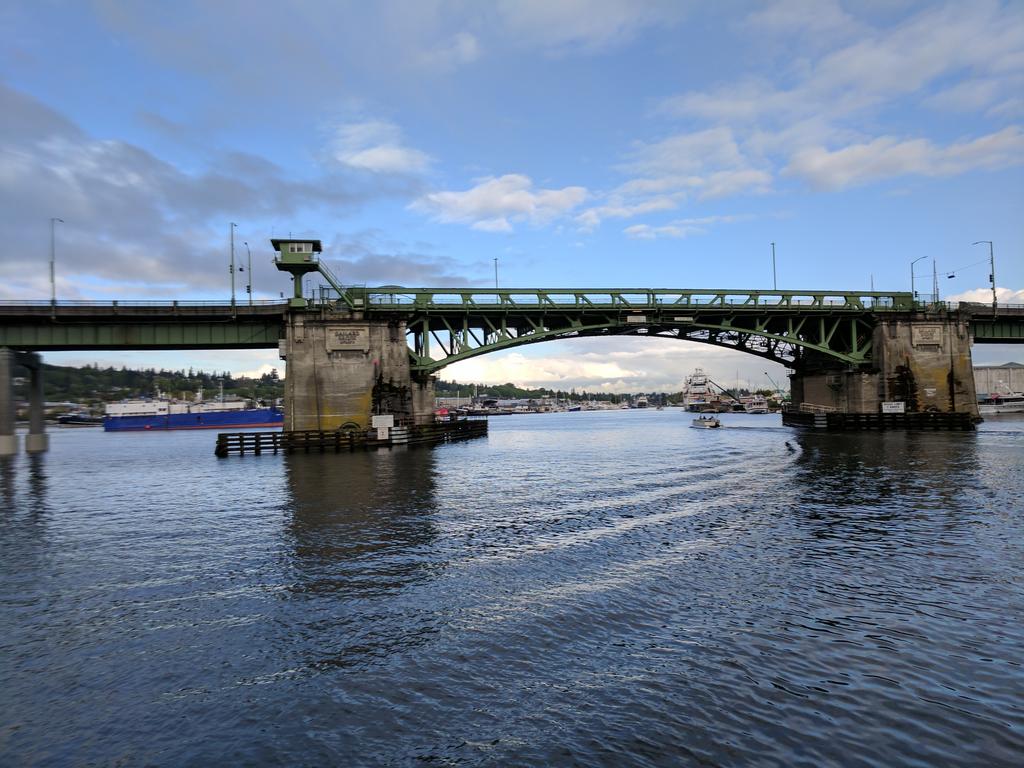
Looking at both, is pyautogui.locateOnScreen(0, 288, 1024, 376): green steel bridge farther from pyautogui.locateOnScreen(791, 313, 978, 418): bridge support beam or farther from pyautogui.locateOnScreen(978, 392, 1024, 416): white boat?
pyautogui.locateOnScreen(978, 392, 1024, 416): white boat

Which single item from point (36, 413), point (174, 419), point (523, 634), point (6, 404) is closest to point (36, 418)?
point (36, 413)

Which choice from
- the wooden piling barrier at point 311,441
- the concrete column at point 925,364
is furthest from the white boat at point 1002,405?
the wooden piling barrier at point 311,441

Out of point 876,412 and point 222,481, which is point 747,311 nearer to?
point 876,412

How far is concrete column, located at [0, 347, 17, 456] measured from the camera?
54.6 metres

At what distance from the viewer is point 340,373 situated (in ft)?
192

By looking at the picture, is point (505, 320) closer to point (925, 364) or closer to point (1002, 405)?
point (925, 364)

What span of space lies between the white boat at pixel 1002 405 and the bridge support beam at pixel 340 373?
435ft

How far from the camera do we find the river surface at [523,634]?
24.6ft

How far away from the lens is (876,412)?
71.8 meters

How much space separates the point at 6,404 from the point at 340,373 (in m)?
31.3

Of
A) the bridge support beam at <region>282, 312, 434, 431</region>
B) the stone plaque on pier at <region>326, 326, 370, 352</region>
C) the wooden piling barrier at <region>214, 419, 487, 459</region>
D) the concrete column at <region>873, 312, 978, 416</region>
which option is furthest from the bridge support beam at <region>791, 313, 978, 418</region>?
the stone plaque on pier at <region>326, 326, 370, 352</region>

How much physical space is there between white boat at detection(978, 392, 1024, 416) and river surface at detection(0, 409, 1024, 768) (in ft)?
467

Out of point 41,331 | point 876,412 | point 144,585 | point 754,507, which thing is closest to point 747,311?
point 876,412

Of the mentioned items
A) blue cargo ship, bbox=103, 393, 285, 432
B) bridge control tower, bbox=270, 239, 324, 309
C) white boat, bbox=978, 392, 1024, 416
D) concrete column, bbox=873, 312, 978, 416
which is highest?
bridge control tower, bbox=270, 239, 324, 309
